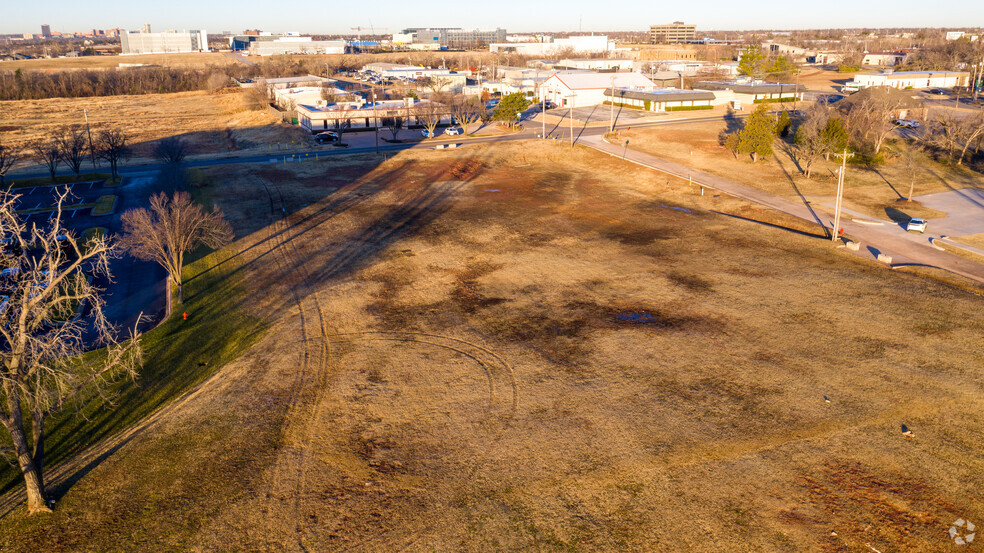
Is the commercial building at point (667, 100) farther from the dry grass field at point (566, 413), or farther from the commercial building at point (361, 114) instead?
the dry grass field at point (566, 413)

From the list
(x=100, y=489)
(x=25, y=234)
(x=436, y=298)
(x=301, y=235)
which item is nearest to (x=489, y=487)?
(x=100, y=489)

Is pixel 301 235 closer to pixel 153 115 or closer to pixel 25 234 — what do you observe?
pixel 25 234

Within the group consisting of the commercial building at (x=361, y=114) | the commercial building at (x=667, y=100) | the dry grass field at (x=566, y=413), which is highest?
the commercial building at (x=667, y=100)

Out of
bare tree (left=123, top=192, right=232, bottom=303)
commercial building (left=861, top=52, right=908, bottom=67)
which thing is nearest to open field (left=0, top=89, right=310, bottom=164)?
bare tree (left=123, top=192, right=232, bottom=303)

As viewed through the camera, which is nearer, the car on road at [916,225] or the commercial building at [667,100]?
the car on road at [916,225]

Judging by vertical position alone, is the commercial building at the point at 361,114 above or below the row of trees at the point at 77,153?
above

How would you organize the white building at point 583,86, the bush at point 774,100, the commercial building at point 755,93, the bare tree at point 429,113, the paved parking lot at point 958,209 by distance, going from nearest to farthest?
the paved parking lot at point 958,209
the bare tree at point 429,113
the bush at point 774,100
the commercial building at point 755,93
the white building at point 583,86

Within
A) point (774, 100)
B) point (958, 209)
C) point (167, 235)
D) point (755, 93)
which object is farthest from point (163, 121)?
point (958, 209)

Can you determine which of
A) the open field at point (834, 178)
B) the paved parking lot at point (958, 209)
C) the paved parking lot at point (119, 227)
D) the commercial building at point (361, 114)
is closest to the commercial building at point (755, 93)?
the open field at point (834, 178)
